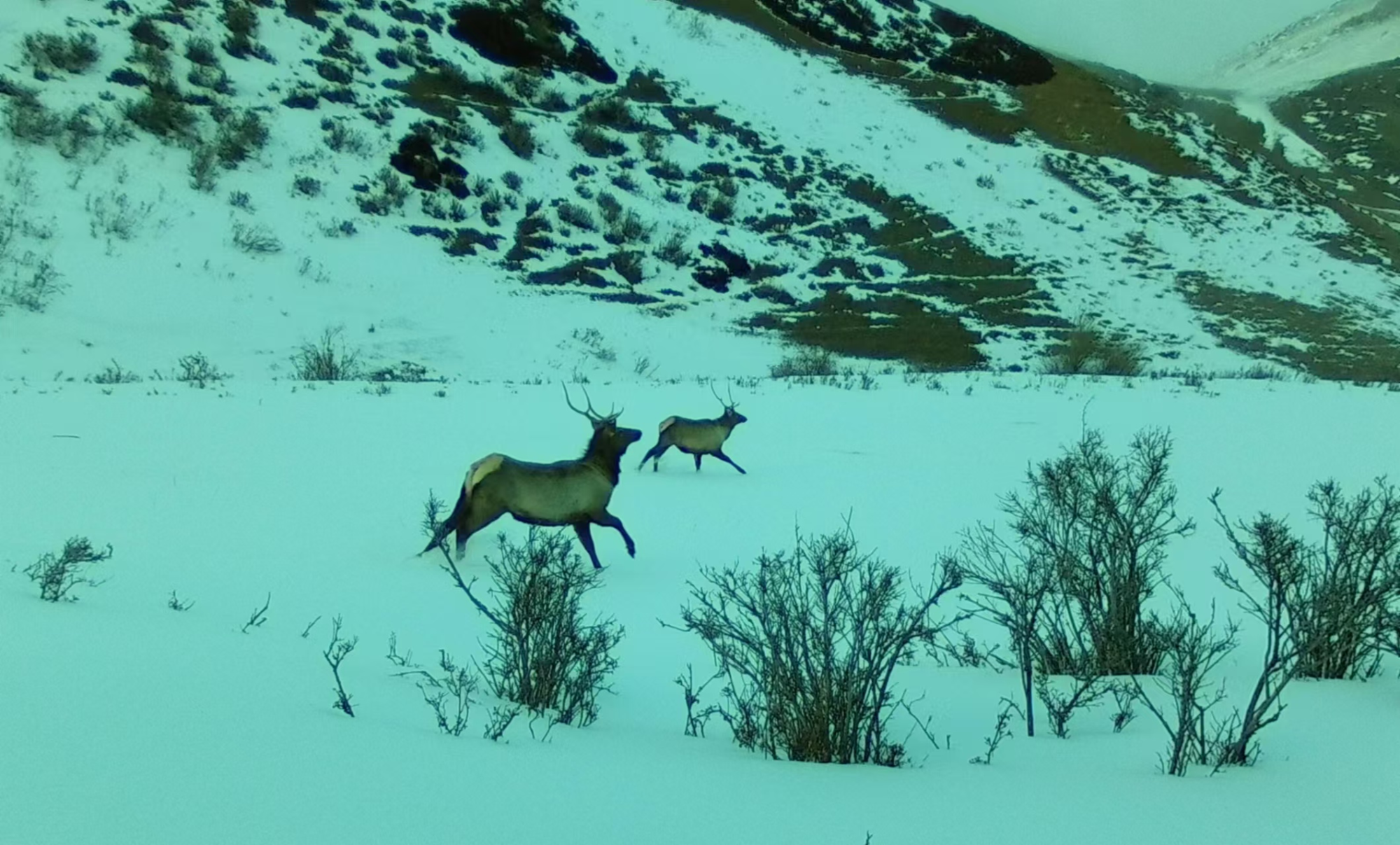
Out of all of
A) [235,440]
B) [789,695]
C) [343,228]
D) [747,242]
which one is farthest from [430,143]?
[789,695]

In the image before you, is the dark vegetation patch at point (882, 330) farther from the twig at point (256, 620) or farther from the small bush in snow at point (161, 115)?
the twig at point (256, 620)

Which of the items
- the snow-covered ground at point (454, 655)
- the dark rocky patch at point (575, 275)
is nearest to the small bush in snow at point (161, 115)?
the dark rocky patch at point (575, 275)

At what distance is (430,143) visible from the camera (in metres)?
29.5

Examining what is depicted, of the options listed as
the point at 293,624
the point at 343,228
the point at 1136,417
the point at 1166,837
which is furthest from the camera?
the point at 343,228

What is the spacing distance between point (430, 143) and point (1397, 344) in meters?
26.8

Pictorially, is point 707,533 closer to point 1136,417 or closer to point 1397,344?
point 1136,417

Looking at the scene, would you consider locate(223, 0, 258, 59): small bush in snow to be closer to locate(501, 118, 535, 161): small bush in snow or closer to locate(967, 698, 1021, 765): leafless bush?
locate(501, 118, 535, 161): small bush in snow

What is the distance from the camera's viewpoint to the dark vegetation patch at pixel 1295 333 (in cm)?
2667

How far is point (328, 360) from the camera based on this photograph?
17.4 metres

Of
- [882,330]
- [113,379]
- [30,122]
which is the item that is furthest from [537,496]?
[30,122]

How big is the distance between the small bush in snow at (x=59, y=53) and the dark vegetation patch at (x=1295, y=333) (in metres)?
29.6

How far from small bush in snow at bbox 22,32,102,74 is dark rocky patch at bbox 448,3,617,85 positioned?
1214 centimetres

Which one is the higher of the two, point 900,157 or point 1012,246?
point 900,157

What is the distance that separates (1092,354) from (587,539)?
65.9 ft
